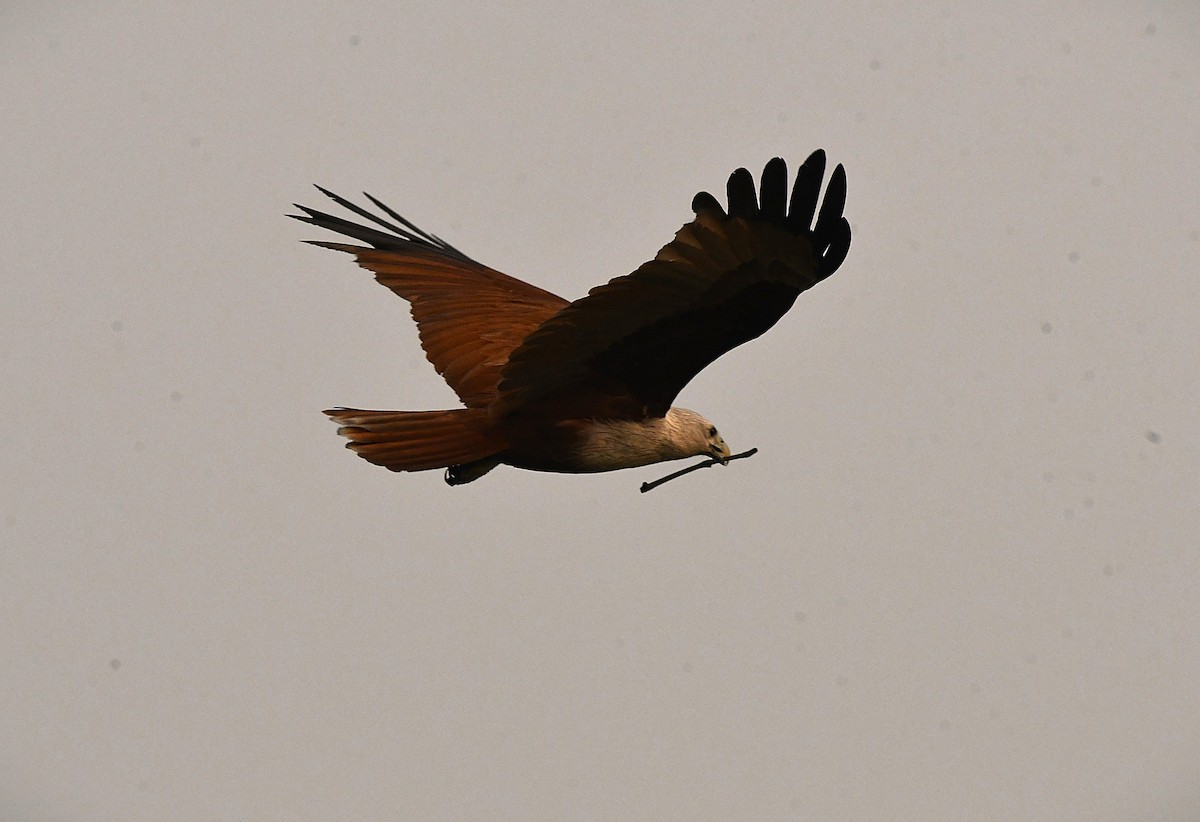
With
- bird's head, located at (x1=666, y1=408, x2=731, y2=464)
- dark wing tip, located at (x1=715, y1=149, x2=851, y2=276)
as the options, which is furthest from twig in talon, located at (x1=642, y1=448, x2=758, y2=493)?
dark wing tip, located at (x1=715, y1=149, x2=851, y2=276)

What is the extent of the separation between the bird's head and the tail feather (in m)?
0.79

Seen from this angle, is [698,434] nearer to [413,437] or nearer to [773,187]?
[413,437]

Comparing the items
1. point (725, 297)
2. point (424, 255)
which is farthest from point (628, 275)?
point (424, 255)

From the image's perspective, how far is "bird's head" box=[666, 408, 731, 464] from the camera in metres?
6.73

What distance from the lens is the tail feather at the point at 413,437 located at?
6.28m

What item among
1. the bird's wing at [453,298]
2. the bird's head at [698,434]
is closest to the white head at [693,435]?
the bird's head at [698,434]

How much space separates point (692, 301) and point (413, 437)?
122 cm

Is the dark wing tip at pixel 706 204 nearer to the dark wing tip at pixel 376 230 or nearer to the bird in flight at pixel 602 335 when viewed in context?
the bird in flight at pixel 602 335

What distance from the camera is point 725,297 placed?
5.95 meters

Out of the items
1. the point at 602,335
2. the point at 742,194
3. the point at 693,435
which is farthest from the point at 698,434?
the point at 742,194

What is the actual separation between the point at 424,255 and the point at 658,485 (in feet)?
5.90

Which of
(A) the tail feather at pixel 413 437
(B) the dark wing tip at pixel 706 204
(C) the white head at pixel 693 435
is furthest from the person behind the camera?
(C) the white head at pixel 693 435

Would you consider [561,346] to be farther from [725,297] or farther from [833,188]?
[833,188]

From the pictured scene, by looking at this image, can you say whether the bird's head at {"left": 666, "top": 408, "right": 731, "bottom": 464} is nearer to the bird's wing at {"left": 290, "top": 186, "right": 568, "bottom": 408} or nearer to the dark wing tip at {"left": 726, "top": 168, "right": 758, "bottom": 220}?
the bird's wing at {"left": 290, "top": 186, "right": 568, "bottom": 408}
